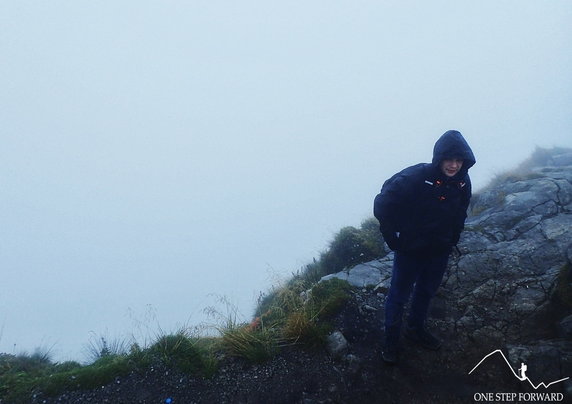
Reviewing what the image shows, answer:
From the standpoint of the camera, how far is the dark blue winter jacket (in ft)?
13.0

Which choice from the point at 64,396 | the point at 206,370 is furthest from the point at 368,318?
the point at 64,396

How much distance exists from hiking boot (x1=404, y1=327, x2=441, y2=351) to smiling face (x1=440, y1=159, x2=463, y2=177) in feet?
7.19

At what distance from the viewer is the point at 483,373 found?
3.92m

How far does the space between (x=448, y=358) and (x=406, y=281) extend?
46.3 inches

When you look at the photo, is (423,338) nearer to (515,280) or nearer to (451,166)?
(515,280)

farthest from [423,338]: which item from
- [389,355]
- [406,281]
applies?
[406,281]

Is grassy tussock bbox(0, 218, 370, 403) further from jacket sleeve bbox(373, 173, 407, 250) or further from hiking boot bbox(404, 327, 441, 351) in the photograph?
jacket sleeve bbox(373, 173, 407, 250)

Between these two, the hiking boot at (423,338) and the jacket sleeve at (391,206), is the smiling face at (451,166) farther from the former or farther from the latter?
the hiking boot at (423,338)

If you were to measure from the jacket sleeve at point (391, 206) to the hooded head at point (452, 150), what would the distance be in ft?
1.62

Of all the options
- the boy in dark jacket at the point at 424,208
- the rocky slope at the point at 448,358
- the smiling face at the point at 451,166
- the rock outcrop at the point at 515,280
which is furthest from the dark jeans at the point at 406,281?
the smiling face at the point at 451,166

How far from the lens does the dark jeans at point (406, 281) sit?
4.15 metres

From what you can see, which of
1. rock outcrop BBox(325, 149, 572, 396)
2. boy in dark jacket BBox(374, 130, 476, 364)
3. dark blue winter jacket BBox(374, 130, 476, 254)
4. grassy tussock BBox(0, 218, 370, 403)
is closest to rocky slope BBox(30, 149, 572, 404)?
rock outcrop BBox(325, 149, 572, 396)

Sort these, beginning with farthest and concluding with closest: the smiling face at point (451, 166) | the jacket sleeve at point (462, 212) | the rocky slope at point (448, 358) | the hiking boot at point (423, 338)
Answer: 1. the hiking boot at point (423, 338)
2. the jacket sleeve at point (462, 212)
3. the smiling face at point (451, 166)
4. the rocky slope at point (448, 358)

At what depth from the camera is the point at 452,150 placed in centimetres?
387
